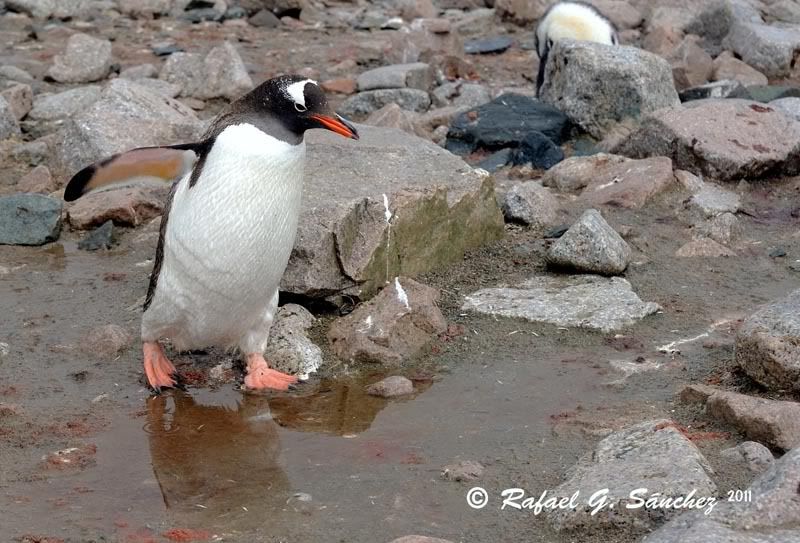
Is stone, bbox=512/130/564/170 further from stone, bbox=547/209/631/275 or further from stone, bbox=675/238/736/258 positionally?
stone, bbox=547/209/631/275

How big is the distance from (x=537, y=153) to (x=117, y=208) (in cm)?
290

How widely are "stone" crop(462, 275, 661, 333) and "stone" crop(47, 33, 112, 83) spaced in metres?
5.46

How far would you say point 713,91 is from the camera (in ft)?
31.0

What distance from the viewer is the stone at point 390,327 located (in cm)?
539

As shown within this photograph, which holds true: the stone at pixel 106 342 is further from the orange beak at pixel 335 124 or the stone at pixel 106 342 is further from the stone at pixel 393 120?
the stone at pixel 393 120

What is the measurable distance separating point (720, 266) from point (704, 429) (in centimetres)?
223

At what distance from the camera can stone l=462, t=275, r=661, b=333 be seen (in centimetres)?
573

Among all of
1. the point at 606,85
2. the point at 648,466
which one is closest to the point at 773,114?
the point at 606,85

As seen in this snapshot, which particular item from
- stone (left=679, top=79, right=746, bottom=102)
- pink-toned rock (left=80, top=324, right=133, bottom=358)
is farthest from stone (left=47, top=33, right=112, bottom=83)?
pink-toned rock (left=80, top=324, right=133, bottom=358)

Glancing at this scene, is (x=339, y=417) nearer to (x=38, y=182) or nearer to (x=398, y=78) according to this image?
(x=38, y=182)

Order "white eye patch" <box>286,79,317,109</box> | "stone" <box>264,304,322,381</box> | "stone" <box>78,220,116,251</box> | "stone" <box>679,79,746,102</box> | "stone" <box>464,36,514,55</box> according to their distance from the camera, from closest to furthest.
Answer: "white eye patch" <box>286,79,317,109</box>
"stone" <box>264,304,322,381</box>
"stone" <box>78,220,116,251</box>
"stone" <box>679,79,746,102</box>
"stone" <box>464,36,514,55</box>

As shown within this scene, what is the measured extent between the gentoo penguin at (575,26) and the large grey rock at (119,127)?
428cm

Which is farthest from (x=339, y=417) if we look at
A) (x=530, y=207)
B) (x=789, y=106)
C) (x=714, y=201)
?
(x=789, y=106)

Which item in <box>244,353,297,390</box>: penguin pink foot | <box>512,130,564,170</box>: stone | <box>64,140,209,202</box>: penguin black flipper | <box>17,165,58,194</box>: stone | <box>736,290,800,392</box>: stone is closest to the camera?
<box>736,290,800,392</box>: stone
